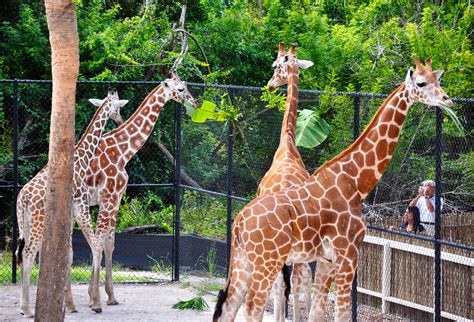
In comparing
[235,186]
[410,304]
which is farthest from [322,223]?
[235,186]

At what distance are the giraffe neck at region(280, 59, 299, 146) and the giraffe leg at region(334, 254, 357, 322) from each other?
1.71m

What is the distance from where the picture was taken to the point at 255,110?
11.3m

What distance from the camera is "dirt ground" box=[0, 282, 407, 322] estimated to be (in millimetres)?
10469

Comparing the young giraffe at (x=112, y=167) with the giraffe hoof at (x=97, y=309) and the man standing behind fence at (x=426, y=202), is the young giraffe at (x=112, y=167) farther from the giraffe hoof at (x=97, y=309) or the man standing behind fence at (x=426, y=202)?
the man standing behind fence at (x=426, y=202)

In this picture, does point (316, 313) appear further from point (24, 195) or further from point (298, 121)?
point (24, 195)

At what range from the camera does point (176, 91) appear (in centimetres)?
1141

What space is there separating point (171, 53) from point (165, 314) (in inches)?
216

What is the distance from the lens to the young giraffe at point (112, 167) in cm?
1106

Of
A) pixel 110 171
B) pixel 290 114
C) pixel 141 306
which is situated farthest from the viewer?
pixel 141 306

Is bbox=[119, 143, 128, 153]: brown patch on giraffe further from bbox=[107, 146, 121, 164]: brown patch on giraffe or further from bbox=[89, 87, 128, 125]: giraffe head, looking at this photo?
bbox=[89, 87, 128, 125]: giraffe head

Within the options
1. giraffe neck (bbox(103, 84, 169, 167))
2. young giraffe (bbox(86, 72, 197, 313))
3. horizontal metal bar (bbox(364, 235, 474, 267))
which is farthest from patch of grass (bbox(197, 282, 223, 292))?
horizontal metal bar (bbox(364, 235, 474, 267))

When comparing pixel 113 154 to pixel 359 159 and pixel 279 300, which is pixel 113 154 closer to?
pixel 279 300

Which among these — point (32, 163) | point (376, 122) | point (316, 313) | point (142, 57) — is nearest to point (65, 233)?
point (316, 313)

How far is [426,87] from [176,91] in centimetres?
418
